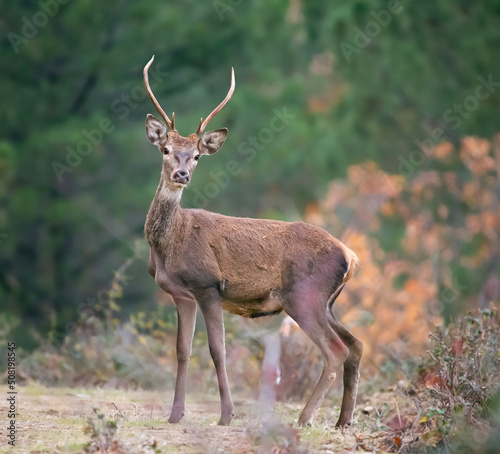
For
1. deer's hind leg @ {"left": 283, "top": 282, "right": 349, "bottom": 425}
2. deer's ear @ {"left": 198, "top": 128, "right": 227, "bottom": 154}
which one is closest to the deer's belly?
deer's hind leg @ {"left": 283, "top": 282, "right": 349, "bottom": 425}

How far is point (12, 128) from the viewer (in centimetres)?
1777

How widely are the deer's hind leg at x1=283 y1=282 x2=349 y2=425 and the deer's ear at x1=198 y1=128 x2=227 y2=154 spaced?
1.56 metres

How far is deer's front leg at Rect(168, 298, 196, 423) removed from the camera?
7.75 metres

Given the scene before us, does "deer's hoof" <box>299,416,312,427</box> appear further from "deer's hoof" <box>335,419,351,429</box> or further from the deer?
"deer's hoof" <box>335,419,351,429</box>

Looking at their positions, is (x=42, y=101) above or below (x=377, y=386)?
above

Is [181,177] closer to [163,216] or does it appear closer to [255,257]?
[163,216]

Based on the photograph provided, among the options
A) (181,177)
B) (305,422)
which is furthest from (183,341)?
(181,177)

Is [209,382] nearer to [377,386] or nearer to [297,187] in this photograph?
[377,386]

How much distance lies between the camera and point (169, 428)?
7148 millimetres

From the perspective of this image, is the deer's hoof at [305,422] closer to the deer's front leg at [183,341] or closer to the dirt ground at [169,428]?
the dirt ground at [169,428]

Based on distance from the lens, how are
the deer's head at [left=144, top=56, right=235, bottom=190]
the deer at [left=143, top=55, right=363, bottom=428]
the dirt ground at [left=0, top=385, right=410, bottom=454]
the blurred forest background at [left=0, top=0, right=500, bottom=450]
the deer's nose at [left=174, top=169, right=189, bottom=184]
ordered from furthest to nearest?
the blurred forest background at [left=0, top=0, right=500, bottom=450] < the deer's head at [left=144, top=56, right=235, bottom=190] < the deer's nose at [left=174, top=169, right=189, bottom=184] < the deer at [left=143, top=55, right=363, bottom=428] < the dirt ground at [left=0, top=385, right=410, bottom=454]

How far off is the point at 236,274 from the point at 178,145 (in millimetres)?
1244

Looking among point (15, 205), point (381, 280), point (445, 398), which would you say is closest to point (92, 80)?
point (15, 205)

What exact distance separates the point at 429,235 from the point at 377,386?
32.5ft
